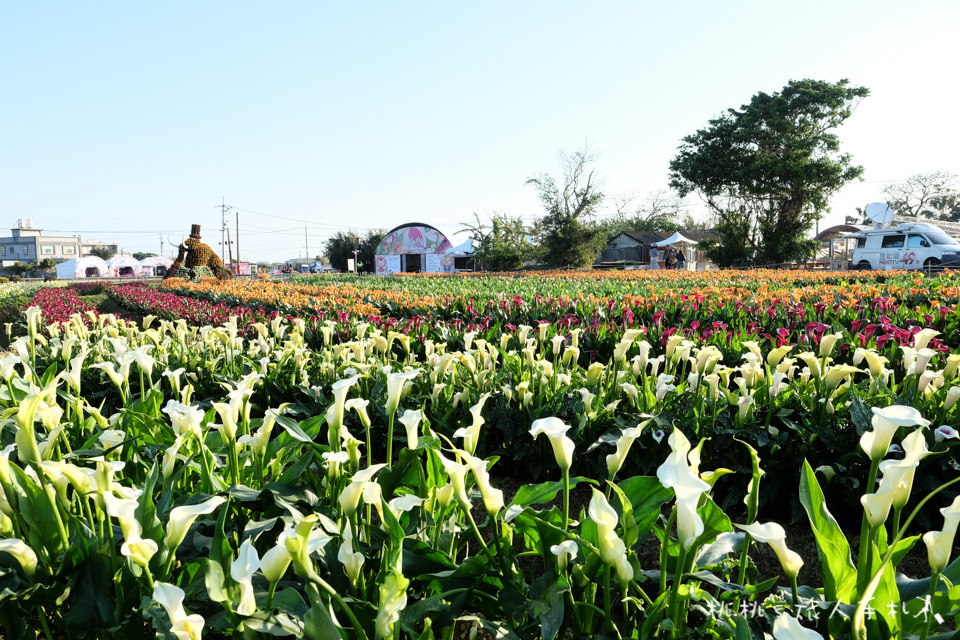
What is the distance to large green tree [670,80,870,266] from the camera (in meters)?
28.4

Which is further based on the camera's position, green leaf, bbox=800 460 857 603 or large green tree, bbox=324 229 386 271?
large green tree, bbox=324 229 386 271

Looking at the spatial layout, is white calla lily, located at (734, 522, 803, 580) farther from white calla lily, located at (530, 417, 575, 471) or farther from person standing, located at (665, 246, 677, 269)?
person standing, located at (665, 246, 677, 269)

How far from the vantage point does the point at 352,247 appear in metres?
62.1

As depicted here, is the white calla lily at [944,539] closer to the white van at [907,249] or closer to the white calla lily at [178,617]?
the white calla lily at [178,617]

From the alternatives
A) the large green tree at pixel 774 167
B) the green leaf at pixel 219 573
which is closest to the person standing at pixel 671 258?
the large green tree at pixel 774 167

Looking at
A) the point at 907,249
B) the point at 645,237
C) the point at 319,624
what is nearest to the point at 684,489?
the point at 319,624

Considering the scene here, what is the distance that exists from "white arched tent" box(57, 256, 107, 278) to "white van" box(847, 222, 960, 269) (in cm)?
6015

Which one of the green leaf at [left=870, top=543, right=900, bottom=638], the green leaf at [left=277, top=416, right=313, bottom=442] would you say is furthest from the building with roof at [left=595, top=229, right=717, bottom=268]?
the green leaf at [left=870, top=543, right=900, bottom=638]

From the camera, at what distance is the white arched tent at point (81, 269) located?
55906 mm

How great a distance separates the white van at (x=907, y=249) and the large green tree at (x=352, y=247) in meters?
44.4

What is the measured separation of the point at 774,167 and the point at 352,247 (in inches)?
1709

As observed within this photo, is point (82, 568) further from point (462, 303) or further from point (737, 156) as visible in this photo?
point (737, 156)

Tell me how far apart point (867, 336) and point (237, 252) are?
56.6 m

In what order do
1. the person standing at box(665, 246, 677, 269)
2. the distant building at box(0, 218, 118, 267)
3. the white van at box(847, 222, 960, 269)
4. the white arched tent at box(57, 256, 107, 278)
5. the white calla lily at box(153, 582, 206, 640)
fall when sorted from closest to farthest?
the white calla lily at box(153, 582, 206, 640) → the white van at box(847, 222, 960, 269) → the person standing at box(665, 246, 677, 269) → the white arched tent at box(57, 256, 107, 278) → the distant building at box(0, 218, 118, 267)
